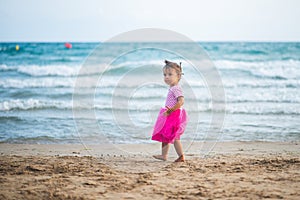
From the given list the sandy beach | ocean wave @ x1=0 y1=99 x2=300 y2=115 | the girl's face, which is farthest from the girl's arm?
ocean wave @ x1=0 y1=99 x2=300 y2=115

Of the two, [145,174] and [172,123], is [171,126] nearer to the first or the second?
[172,123]

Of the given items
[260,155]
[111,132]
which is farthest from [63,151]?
[260,155]

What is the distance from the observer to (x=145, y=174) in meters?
4.01

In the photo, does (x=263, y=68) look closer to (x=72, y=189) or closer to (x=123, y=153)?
(x=123, y=153)

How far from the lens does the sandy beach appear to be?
338 centimetres

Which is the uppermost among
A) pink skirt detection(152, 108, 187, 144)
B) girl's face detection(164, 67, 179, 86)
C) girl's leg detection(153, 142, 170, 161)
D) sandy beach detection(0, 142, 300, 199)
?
girl's face detection(164, 67, 179, 86)

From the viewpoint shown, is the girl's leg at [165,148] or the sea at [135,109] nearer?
the girl's leg at [165,148]

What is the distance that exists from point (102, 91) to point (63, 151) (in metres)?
6.91

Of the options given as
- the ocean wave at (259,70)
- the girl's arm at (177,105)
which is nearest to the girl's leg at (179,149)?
the girl's arm at (177,105)

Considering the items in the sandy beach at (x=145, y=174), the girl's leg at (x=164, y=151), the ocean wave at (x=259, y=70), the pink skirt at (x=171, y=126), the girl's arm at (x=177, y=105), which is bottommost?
the sandy beach at (x=145, y=174)

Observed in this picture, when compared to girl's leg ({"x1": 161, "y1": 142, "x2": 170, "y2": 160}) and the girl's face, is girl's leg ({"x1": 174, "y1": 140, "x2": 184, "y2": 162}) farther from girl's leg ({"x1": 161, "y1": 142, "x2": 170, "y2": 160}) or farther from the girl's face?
the girl's face

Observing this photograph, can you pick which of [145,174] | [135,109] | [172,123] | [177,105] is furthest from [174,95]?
[135,109]

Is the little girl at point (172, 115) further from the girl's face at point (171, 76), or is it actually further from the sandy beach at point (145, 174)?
the sandy beach at point (145, 174)

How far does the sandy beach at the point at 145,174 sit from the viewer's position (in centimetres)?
338
